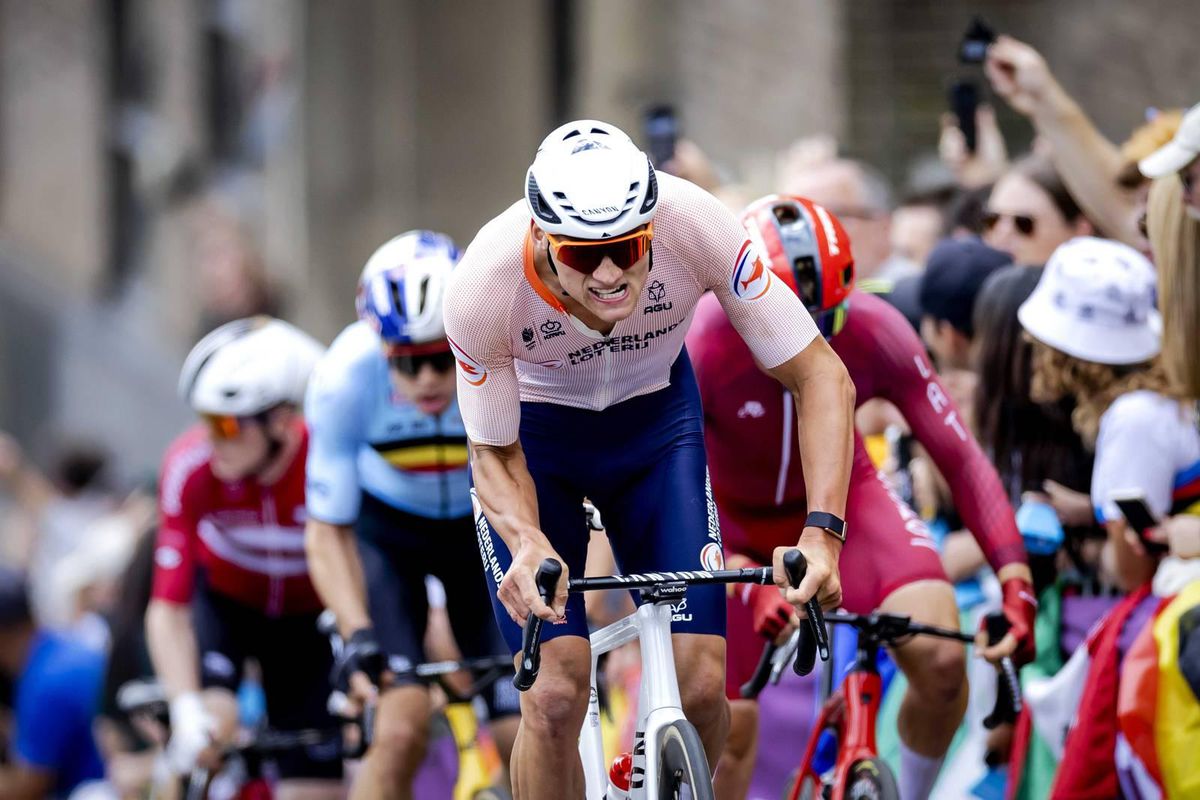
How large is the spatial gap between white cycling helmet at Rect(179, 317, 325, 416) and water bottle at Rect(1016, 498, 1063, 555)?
2987 mm

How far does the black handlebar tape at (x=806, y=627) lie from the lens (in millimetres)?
5078

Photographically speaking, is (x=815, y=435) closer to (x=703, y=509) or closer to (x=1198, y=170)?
(x=703, y=509)

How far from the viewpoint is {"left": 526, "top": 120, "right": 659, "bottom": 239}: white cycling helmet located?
5117mm

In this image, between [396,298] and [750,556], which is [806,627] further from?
[396,298]

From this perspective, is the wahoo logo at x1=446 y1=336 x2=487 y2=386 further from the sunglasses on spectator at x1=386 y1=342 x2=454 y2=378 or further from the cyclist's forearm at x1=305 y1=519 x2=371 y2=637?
the cyclist's forearm at x1=305 y1=519 x2=371 y2=637

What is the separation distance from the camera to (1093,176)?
796cm

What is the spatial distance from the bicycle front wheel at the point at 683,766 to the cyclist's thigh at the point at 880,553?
1458 millimetres

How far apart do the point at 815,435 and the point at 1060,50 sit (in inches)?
370

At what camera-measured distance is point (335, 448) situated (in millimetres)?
7340

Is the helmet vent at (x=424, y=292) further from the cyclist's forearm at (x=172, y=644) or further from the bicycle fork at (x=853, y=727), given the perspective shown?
the cyclist's forearm at (x=172, y=644)

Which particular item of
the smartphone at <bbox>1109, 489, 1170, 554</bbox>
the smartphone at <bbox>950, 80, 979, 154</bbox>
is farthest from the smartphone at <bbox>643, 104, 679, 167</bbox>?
the smartphone at <bbox>1109, 489, 1170, 554</bbox>

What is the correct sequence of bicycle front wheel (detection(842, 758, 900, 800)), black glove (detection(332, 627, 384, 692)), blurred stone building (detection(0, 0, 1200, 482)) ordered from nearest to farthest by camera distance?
bicycle front wheel (detection(842, 758, 900, 800)) → black glove (detection(332, 627, 384, 692)) → blurred stone building (detection(0, 0, 1200, 482))

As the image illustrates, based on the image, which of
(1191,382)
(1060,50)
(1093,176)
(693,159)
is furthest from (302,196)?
(1191,382)

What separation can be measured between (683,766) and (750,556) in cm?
191
